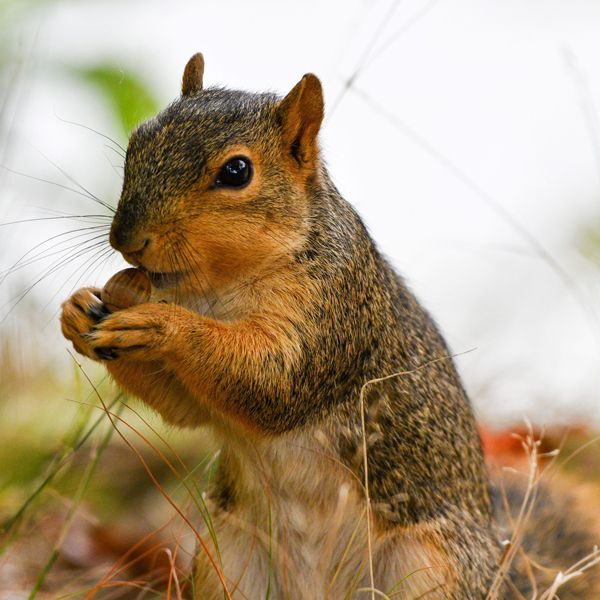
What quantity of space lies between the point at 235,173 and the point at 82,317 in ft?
1.55

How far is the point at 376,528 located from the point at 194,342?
672 mm

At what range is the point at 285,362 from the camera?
244 cm

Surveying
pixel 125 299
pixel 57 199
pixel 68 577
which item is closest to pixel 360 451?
pixel 125 299

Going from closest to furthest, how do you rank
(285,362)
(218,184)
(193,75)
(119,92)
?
(218,184) → (285,362) → (193,75) → (119,92)

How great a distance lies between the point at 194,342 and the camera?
2.32 m

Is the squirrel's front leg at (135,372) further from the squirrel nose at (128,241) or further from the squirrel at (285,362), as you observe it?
the squirrel nose at (128,241)

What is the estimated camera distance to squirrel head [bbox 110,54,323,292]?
87.5 inches

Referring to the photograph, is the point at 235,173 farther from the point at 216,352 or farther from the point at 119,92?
the point at 119,92

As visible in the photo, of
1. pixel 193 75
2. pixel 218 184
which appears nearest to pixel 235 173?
pixel 218 184

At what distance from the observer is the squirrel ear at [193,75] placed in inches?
107

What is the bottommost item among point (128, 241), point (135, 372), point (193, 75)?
point (135, 372)

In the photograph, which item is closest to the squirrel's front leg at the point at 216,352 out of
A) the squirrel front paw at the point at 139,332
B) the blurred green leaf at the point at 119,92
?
the squirrel front paw at the point at 139,332

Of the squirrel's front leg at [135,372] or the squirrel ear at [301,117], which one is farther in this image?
the squirrel ear at [301,117]

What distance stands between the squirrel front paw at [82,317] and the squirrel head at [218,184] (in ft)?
0.50
